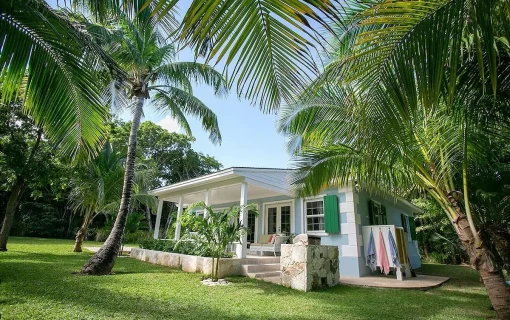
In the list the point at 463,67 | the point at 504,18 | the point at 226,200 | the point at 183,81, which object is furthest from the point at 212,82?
the point at 504,18

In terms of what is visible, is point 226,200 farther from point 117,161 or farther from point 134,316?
point 134,316

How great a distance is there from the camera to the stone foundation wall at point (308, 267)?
635 centimetres

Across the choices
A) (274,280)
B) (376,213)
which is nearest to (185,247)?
(274,280)

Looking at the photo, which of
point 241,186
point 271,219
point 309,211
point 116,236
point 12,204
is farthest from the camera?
point 271,219

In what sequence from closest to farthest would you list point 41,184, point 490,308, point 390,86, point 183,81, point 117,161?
point 390,86, point 490,308, point 183,81, point 41,184, point 117,161

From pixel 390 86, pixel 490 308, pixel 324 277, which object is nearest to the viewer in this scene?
pixel 390 86

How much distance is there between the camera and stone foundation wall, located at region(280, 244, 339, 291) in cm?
635

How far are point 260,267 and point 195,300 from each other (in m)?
3.33

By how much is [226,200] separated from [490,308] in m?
10.4

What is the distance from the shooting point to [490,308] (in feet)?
16.9

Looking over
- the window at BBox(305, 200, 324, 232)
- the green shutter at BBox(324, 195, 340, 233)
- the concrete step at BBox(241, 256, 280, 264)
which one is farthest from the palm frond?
the green shutter at BBox(324, 195, 340, 233)

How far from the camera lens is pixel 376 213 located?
33.7 ft

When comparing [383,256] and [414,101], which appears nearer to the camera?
[414,101]

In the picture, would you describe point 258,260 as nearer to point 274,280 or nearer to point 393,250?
point 274,280
